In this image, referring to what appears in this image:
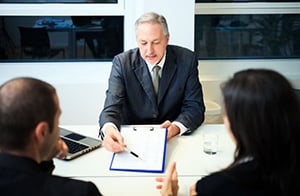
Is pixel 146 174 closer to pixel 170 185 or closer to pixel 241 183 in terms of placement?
pixel 170 185

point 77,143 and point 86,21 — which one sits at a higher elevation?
point 86,21

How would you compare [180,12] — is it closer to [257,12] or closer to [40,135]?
[257,12]

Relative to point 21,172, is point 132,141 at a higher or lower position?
lower

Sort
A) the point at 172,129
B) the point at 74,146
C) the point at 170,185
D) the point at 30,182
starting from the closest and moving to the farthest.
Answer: the point at 30,182
the point at 170,185
the point at 74,146
the point at 172,129

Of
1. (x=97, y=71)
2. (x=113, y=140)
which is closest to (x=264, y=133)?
(x=113, y=140)

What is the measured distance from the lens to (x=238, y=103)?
1244 mm

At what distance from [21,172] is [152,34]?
135 cm

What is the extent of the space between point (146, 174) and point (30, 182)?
0.72 meters

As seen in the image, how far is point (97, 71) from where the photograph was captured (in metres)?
3.64

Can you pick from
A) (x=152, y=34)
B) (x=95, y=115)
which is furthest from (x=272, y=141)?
(x=95, y=115)

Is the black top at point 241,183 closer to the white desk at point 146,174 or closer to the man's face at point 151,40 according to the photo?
the white desk at point 146,174

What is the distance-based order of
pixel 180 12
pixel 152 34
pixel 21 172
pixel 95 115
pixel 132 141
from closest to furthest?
pixel 21 172, pixel 132 141, pixel 152 34, pixel 180 12, pixel 95 115

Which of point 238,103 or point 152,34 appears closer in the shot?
point 238,103

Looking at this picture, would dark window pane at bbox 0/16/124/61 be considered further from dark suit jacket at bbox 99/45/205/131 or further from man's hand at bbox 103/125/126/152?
man's hand at bbox 103/125/126/152
